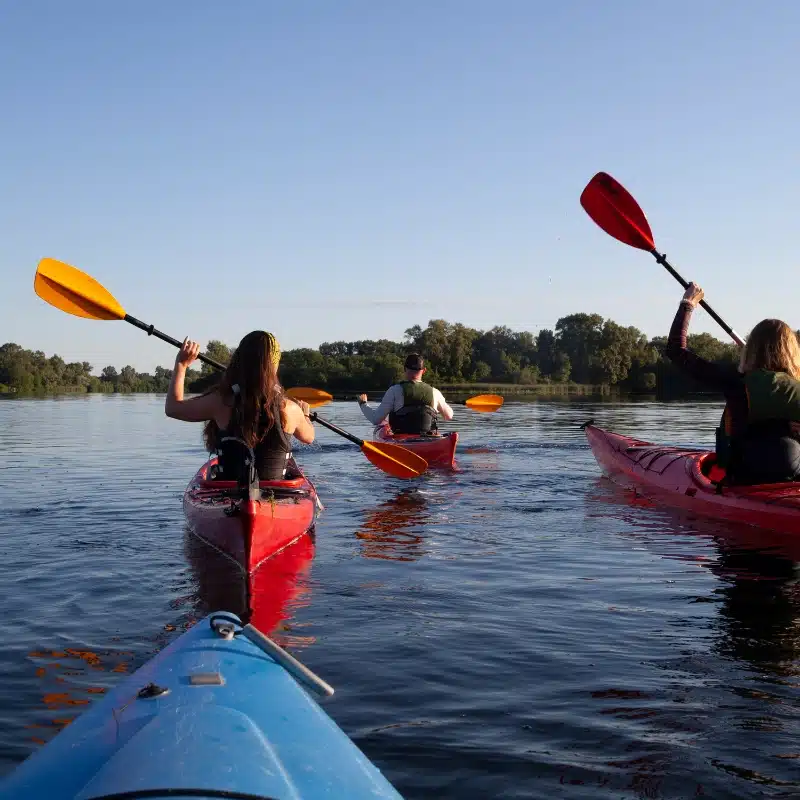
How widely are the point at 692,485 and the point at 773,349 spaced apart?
66.0 inches

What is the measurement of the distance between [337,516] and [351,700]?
474 cm

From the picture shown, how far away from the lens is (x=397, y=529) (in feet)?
24.1

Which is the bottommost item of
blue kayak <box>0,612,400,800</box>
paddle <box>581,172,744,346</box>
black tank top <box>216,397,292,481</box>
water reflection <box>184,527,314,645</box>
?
water reflection <box>184,527,314,645</box>

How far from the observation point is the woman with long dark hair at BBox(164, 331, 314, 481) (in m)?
5.39

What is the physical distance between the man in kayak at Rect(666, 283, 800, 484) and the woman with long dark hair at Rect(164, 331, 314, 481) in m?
3.23

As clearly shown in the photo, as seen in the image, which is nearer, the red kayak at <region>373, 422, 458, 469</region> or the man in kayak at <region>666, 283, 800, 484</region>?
the man in kayak at <region>666, 283, 800, 484</region>

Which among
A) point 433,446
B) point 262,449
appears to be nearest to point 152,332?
point 262,449

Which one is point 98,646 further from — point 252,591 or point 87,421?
point 87,421

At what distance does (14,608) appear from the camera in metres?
4.64

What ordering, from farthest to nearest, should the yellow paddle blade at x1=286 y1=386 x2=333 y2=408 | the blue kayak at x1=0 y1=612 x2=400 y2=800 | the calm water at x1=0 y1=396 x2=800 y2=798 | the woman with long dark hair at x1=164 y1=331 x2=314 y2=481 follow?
1. the yellow paddle blade at x1=286 y1=386 x2=333 y2=408
2. the woman with long dark hair at x1=164 y1=331 x2=314 y2=481
3. the calm water at x1=0 y1=396 x2=800 y2=798
4. the blue kayak at x1=0 y1=612 x2=400 y2=800

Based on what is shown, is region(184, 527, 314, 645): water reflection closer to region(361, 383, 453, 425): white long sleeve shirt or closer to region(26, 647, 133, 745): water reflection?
region(26, 647, 133, 745): water reflection

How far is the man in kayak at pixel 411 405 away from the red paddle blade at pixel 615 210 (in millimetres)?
3775

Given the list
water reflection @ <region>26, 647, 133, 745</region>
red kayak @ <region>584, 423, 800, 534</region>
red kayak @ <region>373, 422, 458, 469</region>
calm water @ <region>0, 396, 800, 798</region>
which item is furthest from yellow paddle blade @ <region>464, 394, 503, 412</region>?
water reflection @ <region>26, 647, 133, 745</region>

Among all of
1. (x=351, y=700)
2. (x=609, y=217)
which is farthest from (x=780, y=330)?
(x=351, y=700)
